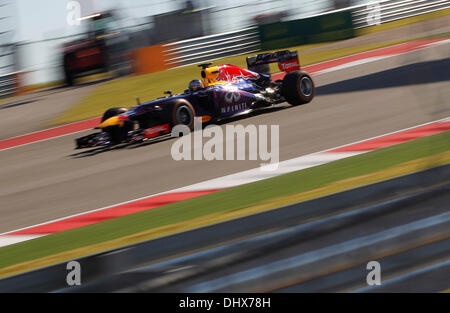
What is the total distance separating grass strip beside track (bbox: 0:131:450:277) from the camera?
545 centimetres

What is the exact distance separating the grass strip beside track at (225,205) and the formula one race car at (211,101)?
3.42 meters

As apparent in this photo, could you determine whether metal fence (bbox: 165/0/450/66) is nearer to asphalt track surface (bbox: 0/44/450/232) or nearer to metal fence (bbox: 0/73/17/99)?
metal fence (bbox: 0/73/17/99)

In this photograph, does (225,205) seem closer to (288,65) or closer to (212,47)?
(288,65)

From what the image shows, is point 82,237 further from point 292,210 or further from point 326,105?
point 326,105

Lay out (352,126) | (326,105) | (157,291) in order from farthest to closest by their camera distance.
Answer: (326,105) → (352,126) → (157,291)

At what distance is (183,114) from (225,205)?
410cm

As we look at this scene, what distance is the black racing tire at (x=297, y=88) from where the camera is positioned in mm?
10977

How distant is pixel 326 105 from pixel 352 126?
6.37 ft

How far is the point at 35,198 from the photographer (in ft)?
25.8

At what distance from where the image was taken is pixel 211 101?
33.7 ft

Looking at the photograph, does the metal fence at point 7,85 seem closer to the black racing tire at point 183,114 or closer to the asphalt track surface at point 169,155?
the asphalt track surface at point 169,155

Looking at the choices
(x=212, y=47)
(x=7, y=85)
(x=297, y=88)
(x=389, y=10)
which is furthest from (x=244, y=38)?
(x=297, y=88)

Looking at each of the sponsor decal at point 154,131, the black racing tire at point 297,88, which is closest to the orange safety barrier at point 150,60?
the black racing tire at point 297,88
